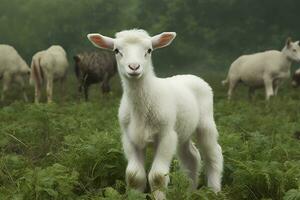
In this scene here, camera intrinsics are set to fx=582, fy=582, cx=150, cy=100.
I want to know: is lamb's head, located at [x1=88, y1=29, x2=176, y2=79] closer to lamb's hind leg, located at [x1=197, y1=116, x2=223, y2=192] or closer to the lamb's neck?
the lamb's neck

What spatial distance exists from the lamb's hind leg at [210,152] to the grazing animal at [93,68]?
12.8m

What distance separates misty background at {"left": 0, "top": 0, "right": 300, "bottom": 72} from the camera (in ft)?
101

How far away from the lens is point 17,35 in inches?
1222

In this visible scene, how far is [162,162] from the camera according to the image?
573cm

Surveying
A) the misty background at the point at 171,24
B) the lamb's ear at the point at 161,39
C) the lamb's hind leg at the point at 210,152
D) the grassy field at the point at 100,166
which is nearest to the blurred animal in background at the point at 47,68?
the grassy field at the point at 100,166

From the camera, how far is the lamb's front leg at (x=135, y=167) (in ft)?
19.0

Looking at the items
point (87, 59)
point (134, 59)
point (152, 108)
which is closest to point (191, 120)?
point (152, 108)

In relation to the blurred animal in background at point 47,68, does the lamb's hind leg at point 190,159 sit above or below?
above

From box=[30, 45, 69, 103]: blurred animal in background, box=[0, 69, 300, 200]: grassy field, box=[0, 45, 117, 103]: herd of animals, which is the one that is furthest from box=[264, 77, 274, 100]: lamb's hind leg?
box=[0, 69, 300, 200]: grassy field

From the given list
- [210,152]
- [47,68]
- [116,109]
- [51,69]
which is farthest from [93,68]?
[210,152]

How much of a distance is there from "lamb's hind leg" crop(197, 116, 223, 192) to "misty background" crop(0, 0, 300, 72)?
23.7 m

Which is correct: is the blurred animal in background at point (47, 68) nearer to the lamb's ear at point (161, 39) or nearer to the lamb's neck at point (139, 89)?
the lamb's ear at point (161, 39)

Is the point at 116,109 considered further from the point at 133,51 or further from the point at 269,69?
the point at 269,69

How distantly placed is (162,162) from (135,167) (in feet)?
0.95
